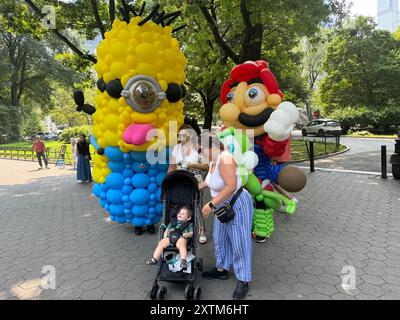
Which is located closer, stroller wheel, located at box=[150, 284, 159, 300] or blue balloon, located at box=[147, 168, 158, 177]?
stroller wheel, located at box=[150, 284, 159, 300]

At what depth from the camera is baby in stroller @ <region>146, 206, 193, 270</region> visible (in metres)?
3.86

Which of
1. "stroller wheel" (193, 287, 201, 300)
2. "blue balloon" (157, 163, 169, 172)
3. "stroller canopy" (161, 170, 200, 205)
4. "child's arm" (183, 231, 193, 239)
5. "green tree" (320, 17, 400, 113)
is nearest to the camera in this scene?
"stroller wheel" (193, 287, 201, 300)

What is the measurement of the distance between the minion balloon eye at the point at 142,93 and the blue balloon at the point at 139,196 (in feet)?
4.26

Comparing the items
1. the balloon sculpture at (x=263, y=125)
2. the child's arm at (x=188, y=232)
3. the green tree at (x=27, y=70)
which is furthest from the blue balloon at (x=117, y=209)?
the green tree at (x=27, y=70)

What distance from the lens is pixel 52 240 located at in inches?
231

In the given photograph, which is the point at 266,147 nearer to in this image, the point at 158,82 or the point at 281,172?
the point at 281,172

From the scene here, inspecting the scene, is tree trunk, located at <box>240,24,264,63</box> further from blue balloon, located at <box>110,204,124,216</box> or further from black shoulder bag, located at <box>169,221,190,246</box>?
black shoulder bag, located at <box>169,221,190,246</box>

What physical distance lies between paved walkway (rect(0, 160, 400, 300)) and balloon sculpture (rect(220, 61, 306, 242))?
703 mm

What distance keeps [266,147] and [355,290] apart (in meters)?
2.36

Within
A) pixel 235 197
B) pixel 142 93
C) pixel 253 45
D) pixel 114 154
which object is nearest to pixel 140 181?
pixel 114 154

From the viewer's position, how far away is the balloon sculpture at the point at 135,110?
16.6 feet

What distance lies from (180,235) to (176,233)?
6 cm

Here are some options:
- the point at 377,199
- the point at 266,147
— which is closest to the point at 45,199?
the point at 266,147

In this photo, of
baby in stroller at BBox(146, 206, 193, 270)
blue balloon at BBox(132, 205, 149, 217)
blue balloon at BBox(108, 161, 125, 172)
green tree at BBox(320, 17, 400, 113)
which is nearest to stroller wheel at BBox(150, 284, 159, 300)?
baby in stroller at BBox(146, 206, 193, 270)
